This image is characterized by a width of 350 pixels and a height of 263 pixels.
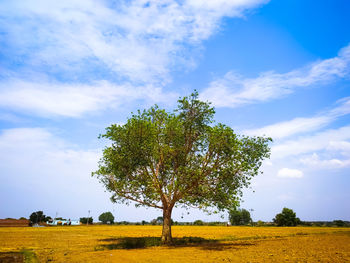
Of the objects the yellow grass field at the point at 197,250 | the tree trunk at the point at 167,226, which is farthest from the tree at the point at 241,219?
the tree trunk at the point at 167,226

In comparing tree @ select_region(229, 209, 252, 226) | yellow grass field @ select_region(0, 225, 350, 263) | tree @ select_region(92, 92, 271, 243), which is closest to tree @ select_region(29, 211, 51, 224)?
tree @ select_region(229, 209, 252, 226)

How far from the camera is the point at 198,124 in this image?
3384 centimetres

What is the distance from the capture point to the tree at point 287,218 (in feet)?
460

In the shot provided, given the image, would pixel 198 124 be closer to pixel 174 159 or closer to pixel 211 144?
pixel 211 144

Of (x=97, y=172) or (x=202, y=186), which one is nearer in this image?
(x=202, y=186)

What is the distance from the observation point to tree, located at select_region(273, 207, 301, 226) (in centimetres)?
14021

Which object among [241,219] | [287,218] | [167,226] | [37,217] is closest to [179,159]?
[167,226]

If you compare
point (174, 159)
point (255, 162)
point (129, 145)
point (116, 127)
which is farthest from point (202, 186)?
point (116, 127)

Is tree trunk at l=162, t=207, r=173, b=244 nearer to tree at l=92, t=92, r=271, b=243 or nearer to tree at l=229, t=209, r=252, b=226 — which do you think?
tree at l=92, t=92, r=271, b=243

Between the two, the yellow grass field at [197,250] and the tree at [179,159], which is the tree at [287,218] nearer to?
the yellow grass field at [197,250]

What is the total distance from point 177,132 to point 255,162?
11.0 m

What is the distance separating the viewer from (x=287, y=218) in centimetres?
14125

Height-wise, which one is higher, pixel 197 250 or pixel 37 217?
pixel 197 250

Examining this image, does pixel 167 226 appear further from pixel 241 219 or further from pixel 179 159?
pixel 241 219
